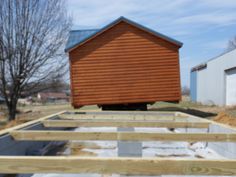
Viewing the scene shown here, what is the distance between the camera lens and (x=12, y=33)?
551 inches

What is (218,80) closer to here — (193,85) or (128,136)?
(193,85)

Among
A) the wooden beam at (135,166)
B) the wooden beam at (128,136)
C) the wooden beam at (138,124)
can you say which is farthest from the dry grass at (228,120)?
the wooden beam at (135,166)

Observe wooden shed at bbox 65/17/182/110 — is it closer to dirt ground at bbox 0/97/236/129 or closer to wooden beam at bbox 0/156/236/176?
dirt ground at bbox 0/97/236/129

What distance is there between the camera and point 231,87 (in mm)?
18672

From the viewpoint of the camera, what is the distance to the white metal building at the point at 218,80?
18.6 meters

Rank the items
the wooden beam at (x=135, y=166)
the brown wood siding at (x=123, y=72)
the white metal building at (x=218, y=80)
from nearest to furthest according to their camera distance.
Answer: the wooden beam at (x=135, y=166) < the brown wood siding at (x=123, y=72) < the white metal building at (x=218, y=80)

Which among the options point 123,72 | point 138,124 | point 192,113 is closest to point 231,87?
point 192,113

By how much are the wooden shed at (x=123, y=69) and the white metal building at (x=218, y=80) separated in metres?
6.05

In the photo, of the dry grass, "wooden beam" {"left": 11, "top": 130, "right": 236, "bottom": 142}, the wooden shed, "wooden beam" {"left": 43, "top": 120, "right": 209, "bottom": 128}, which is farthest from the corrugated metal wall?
"wooden beam" {"left": 11, "top": 130, "right": 236, "bottom": 142}

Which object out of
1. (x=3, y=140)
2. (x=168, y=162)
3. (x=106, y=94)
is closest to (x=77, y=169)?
(x=168, y=162)

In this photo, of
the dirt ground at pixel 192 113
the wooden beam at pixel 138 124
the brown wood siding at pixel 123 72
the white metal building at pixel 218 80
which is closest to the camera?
the wooden beam at pixel 138 124

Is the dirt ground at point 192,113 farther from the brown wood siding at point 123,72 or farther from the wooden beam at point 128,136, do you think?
the wooden beam at point 128,136

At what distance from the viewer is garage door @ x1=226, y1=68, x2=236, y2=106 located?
1818 cm

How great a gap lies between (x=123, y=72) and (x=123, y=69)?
140 millimetres
